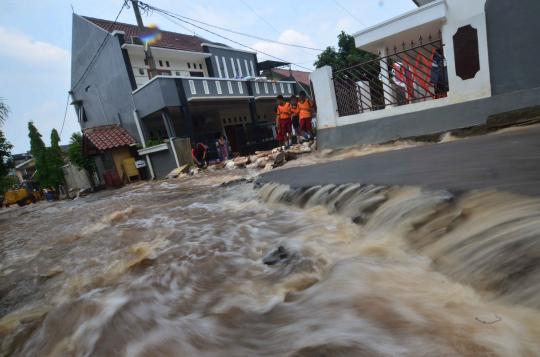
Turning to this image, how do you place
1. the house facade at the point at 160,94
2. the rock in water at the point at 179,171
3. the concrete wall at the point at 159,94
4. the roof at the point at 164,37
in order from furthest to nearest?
the roof at the point at 164,37
the house facade at the point at 160,94
the concrete wall at the point at 159,94
the rock in water at the point at 179,171

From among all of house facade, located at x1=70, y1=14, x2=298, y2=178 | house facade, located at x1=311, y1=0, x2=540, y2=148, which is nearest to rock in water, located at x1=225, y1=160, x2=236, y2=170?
house facade, located at x1=70, y1=14, x2=298, y2=178

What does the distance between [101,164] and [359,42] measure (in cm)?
1565

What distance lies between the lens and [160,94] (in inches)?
550

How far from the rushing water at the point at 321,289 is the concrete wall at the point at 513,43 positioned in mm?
3625

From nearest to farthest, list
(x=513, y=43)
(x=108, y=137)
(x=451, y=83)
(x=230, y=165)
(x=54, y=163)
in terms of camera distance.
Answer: (x=513, y=43), (x=451, y=83), (x=230, y=165), (x=108, y=137), (x=54, y=163)

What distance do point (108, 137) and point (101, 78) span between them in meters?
3.86

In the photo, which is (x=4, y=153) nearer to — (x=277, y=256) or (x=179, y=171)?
(x=179, y=171)

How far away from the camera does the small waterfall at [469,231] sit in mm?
1637

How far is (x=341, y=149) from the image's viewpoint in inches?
308

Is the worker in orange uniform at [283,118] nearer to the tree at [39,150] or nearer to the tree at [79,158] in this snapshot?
the tree at [79,158]

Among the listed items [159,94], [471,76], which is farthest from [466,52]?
[159,94]

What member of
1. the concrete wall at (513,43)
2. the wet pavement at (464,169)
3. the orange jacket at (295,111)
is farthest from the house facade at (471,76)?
the orange jacket at (295,111)

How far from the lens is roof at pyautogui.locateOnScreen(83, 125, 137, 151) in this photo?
52.8 ft

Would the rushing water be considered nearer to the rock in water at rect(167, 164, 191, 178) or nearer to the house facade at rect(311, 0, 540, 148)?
the house facade at rect(311, 0, 540, 148)
